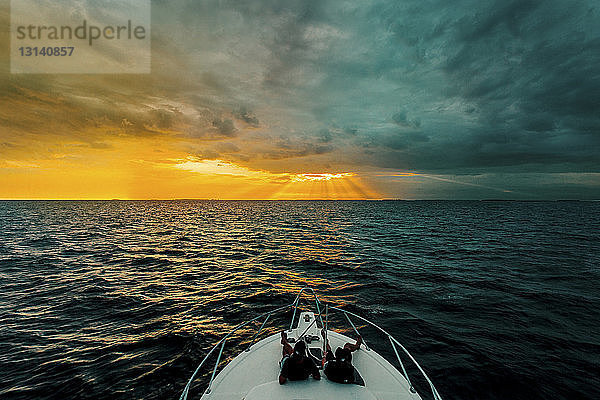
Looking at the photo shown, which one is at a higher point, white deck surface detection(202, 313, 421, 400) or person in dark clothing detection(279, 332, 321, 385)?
person in dark clothing detection(279, 332, 321, 385)

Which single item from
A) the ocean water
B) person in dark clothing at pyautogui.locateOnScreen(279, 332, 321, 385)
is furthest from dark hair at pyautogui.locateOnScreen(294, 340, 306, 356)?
the ocean water


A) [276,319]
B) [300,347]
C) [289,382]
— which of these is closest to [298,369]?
[289,382]

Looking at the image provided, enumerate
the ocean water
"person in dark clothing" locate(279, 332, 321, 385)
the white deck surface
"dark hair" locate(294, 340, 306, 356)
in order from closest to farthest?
the white deck surface → "person in dark clothing" locate(279, 332, 321, 385) → "dark hair" locate(294, 340, 306, 356) → the ocean water

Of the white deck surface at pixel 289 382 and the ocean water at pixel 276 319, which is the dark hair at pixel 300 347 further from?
the ocean water at pixel 276 319

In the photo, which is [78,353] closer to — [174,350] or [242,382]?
[174,350]

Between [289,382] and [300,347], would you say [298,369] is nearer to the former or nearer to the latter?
[289,382]

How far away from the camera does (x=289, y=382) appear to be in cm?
584

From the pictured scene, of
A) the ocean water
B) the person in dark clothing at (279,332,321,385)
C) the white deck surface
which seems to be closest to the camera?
the white deck surface

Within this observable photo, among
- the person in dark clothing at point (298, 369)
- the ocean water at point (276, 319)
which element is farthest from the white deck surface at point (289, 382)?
the ocean water at point (276, 319)

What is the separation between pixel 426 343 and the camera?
37.6 feet

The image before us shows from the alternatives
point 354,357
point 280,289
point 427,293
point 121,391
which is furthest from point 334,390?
point 427,293

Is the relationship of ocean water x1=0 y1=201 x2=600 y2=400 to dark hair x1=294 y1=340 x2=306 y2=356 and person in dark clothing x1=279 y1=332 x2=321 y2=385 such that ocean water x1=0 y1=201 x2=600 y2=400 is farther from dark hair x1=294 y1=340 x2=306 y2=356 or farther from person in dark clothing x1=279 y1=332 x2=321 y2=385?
person in dark clothing x1=279 y1=332 x2=321 y2=385

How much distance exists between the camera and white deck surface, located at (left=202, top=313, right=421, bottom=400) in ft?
17.9

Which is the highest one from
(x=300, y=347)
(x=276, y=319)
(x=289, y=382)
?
(x=300, y=347)
